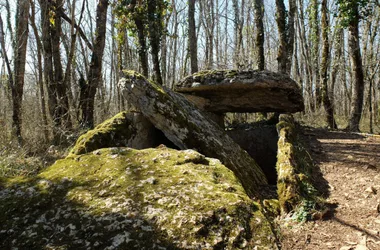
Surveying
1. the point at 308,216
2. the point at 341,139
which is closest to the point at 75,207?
the point at 308,216

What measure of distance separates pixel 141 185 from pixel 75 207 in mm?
520

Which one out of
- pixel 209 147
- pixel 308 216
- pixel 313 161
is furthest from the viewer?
pixel 313 161

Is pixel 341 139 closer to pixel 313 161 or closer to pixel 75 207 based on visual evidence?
pixel 313 161

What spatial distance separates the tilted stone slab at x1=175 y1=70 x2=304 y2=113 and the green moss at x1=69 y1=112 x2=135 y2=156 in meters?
2.41

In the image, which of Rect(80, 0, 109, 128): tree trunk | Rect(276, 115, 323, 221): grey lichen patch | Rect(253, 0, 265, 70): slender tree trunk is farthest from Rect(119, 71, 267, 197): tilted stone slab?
Rect(253, 0, 265, 70): slender tree trunk

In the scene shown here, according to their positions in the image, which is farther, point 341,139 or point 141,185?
point 341,139

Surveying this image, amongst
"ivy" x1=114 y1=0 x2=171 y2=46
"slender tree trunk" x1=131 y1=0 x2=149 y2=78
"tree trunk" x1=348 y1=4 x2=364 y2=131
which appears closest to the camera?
"tree trunk" x1=348 y1=4 x2=364 y2=131

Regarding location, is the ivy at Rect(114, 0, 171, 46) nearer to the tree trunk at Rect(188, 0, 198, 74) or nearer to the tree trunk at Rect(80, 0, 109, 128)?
the tree trunk at Rect(188, 0, 198, 74)

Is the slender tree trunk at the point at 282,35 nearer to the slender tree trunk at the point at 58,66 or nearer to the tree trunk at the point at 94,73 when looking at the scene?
the tree trunk at the point at 94,73

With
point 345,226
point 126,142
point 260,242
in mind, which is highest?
point 126,142

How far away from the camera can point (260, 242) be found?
1.94m

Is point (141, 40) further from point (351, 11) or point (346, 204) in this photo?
point (346, 204)

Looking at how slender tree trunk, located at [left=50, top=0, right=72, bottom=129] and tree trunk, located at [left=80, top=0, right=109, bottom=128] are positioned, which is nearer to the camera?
slender tree trunk, located at [left=50, top=0, right=72, bottom=129]

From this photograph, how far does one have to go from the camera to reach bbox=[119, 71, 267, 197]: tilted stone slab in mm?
4832
